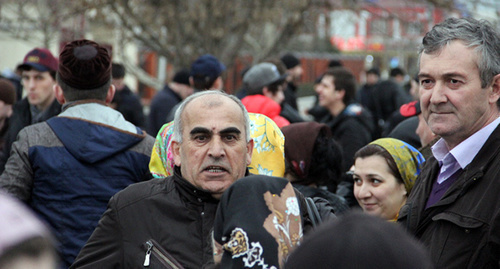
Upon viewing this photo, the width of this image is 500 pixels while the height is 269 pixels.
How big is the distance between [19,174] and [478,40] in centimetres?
243

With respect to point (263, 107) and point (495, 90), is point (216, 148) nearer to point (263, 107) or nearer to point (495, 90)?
point (495, 90)

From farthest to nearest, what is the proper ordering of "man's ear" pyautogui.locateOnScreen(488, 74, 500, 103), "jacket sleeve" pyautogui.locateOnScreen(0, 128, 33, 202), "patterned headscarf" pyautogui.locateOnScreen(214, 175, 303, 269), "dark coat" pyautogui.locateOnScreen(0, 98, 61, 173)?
"dark coat" pyautogui.locateOnScreen(0, 98, 61, 173) < "jacket sleeve" pyautogui.locateOnScreen(0, 128, 33, 202) < "man's ear" pyautogui.locateOnScreen(488, 74, 500, 103) < "patterned headscarf" pyautogui.locateOnScreen(214, 175, 303, 269)

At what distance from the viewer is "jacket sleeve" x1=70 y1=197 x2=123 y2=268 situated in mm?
3027

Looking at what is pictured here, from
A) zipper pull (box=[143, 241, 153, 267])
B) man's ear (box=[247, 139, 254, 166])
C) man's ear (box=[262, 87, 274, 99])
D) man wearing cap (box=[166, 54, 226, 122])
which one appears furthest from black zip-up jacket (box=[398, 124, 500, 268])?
man wearing cap (box=[166, 54, 226, 122])

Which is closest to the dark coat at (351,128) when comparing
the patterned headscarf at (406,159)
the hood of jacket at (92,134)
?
the patterned headscarf at (406,159)

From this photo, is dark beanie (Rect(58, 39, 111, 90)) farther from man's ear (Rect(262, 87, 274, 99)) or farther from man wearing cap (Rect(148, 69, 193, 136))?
man wearing cap (Rect(148, 69, 193, 136))

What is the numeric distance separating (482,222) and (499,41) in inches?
33.1

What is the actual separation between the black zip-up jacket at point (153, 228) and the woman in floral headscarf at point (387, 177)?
4.65 feet

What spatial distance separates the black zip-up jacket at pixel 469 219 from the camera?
8.93 ft

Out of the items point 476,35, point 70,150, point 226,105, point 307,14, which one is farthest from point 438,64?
point 307,14

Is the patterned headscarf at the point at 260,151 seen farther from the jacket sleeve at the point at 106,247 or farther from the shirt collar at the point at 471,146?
the shirt collar at the point at 471,146

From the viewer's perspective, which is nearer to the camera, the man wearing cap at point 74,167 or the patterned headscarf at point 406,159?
the man wearing cap at point 74,167

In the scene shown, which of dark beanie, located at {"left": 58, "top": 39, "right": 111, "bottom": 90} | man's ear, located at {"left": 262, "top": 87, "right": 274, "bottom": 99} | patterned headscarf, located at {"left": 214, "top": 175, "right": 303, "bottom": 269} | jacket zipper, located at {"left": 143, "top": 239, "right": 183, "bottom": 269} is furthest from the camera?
man's ear, located at {"left": 262, "top": 87, "right": 274, "bottom": 99}

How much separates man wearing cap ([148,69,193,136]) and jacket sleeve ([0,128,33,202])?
508 cm
